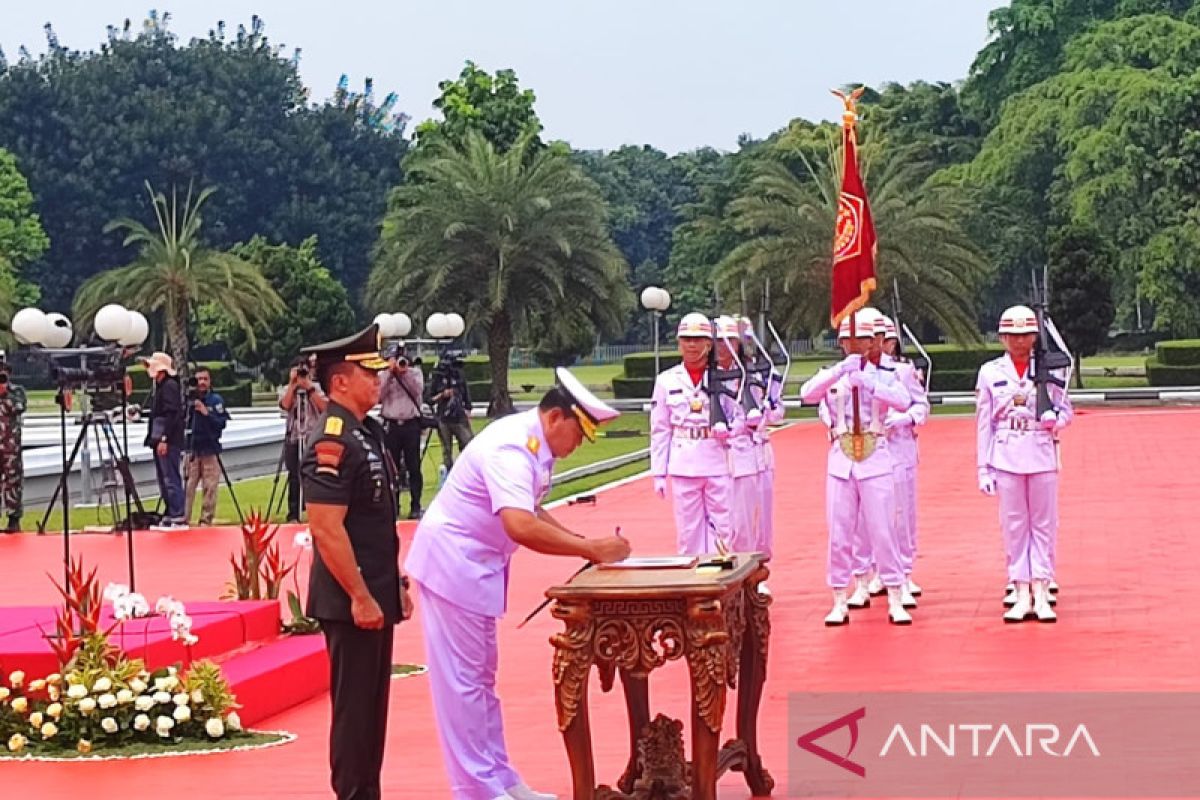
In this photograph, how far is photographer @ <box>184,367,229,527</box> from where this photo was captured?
19.4m

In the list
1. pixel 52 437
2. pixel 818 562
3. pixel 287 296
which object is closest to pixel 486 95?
pixel 287 296

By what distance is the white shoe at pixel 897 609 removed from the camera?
1212 cm

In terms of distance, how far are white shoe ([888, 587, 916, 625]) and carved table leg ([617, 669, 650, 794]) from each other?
5.07m

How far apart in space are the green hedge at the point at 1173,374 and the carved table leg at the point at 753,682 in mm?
40187

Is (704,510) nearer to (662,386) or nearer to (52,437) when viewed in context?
(662,386)

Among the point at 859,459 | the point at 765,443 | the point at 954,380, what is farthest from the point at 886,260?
the point at 859,459

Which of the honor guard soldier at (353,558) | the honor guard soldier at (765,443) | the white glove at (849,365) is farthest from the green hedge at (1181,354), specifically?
the honor guard soldier at (353,558)

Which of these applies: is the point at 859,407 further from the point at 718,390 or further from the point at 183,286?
the point at 183,286

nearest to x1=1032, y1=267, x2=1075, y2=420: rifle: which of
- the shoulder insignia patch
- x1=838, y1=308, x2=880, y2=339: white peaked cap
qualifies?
x1=838, y1=308, x2=880, y2=339: white peaked cap

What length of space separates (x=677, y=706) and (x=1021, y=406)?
11.4ft

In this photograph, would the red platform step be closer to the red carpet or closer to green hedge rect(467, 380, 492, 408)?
the red carpet

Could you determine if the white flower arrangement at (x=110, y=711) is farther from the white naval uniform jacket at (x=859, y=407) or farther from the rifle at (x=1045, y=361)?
the rifle at (x=1045, y=361)

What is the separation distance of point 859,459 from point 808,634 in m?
1.14

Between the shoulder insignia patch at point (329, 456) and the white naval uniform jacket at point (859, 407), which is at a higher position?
the shoulder insignia patch at point (329, 456)
